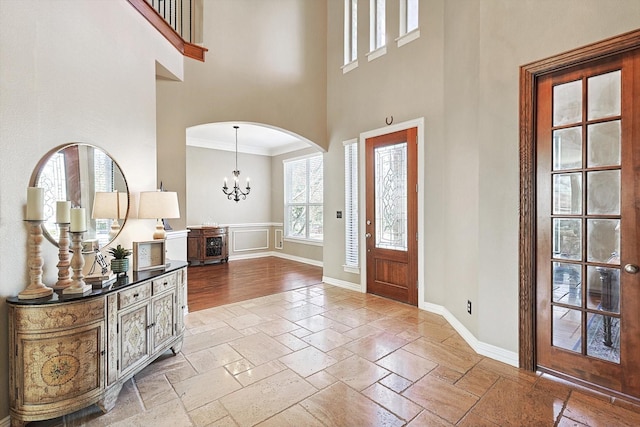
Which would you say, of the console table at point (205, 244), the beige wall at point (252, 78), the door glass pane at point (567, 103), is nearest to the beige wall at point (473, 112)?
the door glass pane at point (567, 103)

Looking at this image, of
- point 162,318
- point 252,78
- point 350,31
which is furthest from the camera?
point 350,31

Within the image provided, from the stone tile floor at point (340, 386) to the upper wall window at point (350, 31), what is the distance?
4178 millimetres

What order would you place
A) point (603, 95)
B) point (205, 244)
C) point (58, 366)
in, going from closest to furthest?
point (58, 366)
point (603, 95)
point (205, 244)

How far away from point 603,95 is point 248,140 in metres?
6.52

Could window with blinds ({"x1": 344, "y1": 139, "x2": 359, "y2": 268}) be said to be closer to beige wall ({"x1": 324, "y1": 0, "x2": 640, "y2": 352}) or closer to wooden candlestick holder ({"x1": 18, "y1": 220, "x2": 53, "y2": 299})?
beige wall ({"x1": 324, "y1": 0, "x2": 640, "y2": 352})

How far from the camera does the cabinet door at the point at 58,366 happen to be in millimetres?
1764

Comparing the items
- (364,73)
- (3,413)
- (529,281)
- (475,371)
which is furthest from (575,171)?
(3,413)

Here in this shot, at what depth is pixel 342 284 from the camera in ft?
16.6

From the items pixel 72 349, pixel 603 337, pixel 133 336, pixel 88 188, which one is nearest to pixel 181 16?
pixel 88 188

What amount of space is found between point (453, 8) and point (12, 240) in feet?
14.5

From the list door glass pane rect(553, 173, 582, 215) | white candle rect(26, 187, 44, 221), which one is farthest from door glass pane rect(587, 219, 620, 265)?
white candle rect(26, 187, 44, 221)

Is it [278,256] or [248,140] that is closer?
[248,140]

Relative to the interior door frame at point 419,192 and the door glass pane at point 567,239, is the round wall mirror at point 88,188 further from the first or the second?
the door glass pane at point 567,239

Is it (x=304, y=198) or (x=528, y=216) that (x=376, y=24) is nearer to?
(x=528, y=216)
